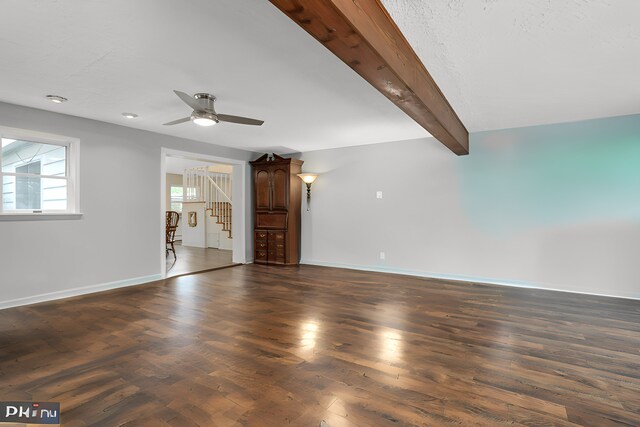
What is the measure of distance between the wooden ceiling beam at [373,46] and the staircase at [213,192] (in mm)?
6667

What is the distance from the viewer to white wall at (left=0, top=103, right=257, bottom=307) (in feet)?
12.3

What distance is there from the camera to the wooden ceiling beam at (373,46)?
4.47ft

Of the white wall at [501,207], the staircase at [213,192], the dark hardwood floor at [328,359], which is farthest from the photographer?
the staircase at [213,192]

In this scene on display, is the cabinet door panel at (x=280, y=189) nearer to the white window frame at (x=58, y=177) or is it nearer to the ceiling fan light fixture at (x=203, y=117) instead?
the ceiling fan light fixture at (x=203, y=117)

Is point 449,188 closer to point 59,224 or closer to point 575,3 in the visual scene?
point 575,3

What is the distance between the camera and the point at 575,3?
1.79 meters

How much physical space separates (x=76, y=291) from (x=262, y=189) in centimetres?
352

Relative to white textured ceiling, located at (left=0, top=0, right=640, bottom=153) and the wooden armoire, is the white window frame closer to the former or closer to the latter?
white textured ceiling, located at (left=0, top=0, right=640, bottom=153)

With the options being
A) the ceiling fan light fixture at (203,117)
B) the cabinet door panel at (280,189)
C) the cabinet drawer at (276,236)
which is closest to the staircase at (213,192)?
the cabinet drawer at (276,236)

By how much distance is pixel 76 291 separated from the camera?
4.20 m

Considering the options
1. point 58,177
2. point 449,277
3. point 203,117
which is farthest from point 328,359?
point 58,177

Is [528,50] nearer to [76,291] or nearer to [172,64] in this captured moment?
[172,64]

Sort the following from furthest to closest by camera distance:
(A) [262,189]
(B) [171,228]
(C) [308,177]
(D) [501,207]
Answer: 1. (B) [171,228]
2. (A) [262,189]
3. (C) [308,177]
4. (D) [501,207]

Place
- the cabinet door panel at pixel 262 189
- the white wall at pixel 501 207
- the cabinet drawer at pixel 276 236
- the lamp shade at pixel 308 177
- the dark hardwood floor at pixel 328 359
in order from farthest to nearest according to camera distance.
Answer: the cabinet door panel at pixel 262 189, the cabinet drawer at pixel 276 236, the lamp shade at pixel 308 177, the white wall at pixel 501 207, the dark hardwood floor at pixel 328 359
